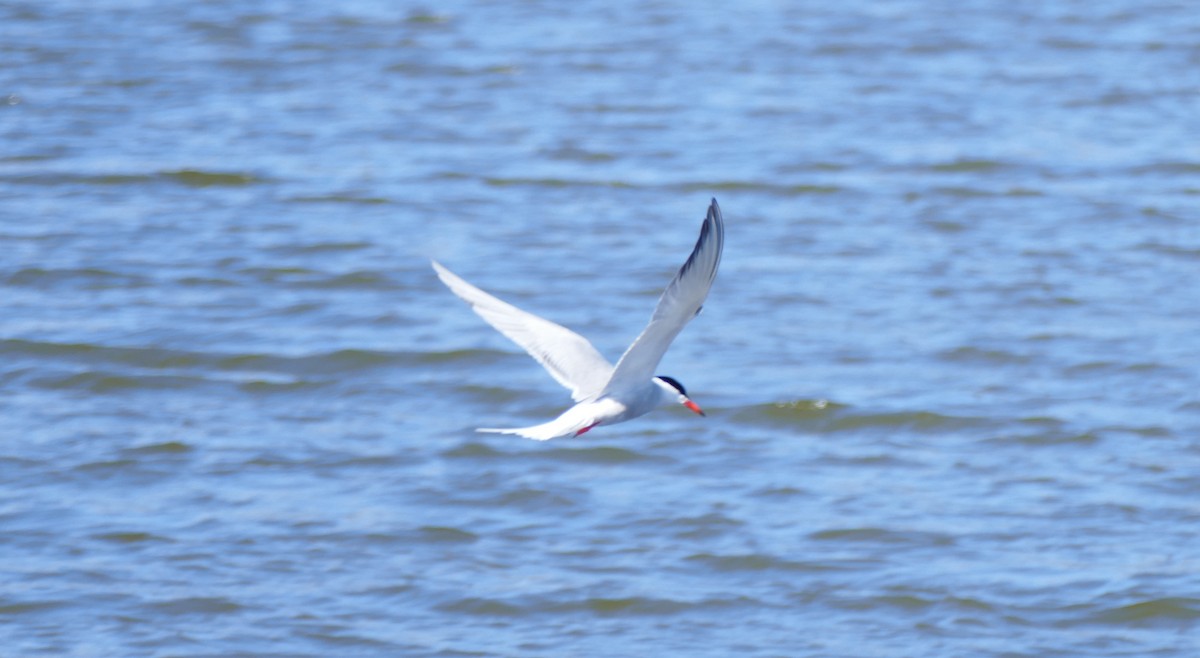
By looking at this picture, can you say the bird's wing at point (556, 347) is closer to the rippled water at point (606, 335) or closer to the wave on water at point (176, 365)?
the rippled water at point (606, 335)

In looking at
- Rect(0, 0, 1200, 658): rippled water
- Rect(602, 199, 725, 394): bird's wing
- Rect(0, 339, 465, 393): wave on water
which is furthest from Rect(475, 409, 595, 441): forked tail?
Rect(0, 339, 465, 393): wave on water

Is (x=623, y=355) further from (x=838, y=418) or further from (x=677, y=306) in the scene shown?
(x=838, y=418)

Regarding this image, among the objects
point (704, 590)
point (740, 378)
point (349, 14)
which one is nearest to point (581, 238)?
point (740, 378)

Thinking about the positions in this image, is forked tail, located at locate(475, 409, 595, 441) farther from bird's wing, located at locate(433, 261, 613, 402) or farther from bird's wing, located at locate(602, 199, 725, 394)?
bird's wing, located at locate(433, 261, 613, 402)

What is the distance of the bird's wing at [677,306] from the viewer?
519 centimetres

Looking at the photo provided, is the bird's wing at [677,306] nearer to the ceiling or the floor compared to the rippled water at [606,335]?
nearer to the ceiling

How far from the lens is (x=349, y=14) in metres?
18.4

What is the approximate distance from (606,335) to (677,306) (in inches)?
198

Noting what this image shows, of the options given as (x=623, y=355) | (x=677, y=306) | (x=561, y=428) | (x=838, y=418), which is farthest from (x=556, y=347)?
(x=838, y=418)

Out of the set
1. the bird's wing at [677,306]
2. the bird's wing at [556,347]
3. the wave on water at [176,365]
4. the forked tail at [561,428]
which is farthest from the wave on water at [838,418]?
the forked tail at [561,428]

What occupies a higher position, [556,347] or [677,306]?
[677,306]

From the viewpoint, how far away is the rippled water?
775cm

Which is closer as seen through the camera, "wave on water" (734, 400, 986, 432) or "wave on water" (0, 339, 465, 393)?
"wave on water" (734, 400, 986, 432)

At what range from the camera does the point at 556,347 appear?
630 centimetres
